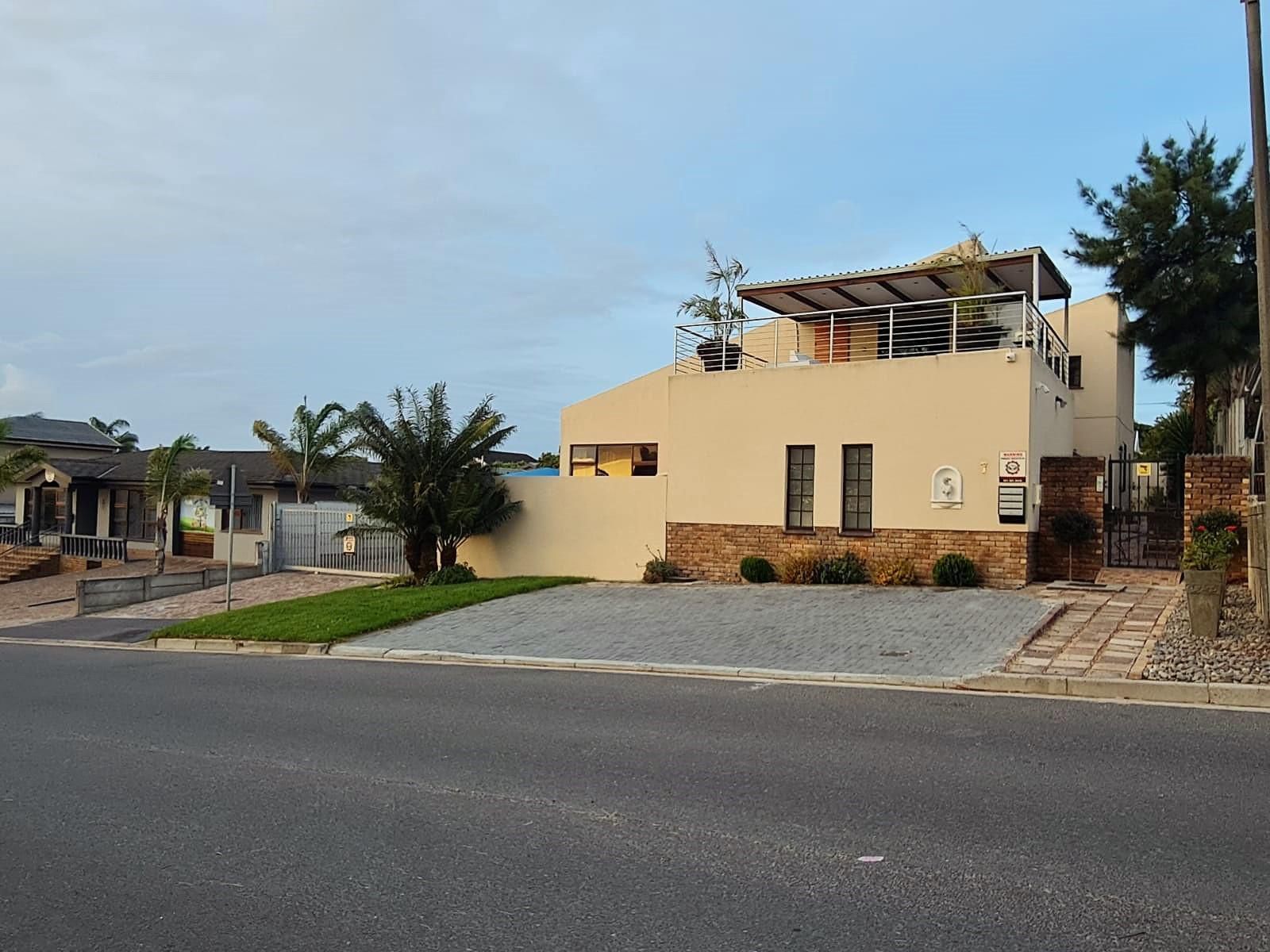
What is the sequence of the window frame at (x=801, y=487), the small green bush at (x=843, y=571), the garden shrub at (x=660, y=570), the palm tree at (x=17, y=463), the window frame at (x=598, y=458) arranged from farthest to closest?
the palm tree at (x=17, y=463)
the window frame at (x=598, y=458)
the garden shrub at (x=660, y=570)
the window frame at (x=801, y=487)
the small green bush at (x=843, y=571)

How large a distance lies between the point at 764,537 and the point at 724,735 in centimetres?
1172

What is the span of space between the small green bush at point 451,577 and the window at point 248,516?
12551 millimetres

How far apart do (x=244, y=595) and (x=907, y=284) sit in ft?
51.8

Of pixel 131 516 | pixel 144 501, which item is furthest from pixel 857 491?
pixel 131 516

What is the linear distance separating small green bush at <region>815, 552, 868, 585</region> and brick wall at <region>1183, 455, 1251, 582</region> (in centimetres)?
511

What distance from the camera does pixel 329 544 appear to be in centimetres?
2544

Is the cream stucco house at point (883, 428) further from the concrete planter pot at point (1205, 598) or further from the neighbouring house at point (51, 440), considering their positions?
the neighbouring house at point (51, 440)

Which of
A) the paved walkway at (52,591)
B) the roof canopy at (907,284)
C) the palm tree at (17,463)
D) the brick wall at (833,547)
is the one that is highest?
the roof canopy at (907,284)

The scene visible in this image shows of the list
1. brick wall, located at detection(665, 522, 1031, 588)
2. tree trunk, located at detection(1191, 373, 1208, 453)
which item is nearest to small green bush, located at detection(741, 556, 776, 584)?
brick wall, located at detection(665, 522, 1031, 588)

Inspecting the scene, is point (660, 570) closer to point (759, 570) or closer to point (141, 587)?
point (759, 570)

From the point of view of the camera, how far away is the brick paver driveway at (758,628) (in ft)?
37.6

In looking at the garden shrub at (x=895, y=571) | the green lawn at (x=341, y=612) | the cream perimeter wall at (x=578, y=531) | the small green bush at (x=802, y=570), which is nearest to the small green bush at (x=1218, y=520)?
the garden shrub at (x=895, y=571)

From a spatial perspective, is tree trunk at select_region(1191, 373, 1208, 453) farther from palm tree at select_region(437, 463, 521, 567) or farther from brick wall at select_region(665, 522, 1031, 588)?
palm tree at select_region(437, 463, 521, 567)

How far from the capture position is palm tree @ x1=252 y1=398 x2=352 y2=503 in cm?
3162
